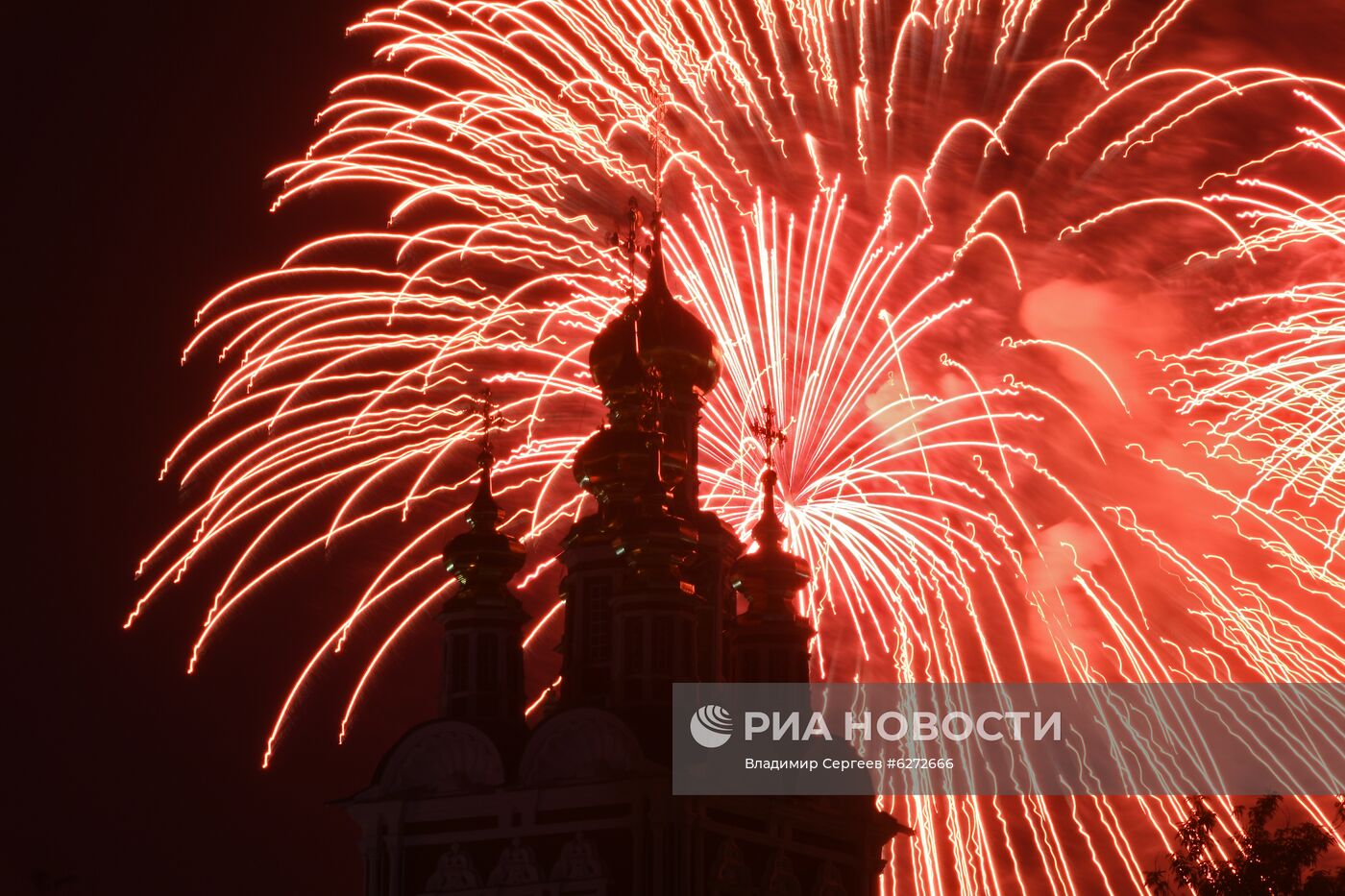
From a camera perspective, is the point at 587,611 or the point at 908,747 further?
the point at 587,611

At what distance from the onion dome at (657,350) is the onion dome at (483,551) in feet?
9.62

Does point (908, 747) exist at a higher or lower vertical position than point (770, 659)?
lower

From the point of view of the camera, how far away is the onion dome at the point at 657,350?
48625mm

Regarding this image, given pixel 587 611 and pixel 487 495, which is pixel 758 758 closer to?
pixel 587 611

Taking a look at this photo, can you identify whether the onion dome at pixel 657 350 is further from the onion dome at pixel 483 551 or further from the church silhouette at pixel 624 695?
the onion dome at pixel 483 551

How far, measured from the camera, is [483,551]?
4784 centimetres

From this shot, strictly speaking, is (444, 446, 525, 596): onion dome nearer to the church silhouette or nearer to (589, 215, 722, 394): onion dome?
the church silhouette

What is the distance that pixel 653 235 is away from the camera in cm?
4822

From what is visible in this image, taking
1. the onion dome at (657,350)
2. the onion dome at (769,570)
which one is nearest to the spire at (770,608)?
the onion dome at (769,570)

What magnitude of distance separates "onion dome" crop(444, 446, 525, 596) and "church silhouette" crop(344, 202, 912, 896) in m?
0.04

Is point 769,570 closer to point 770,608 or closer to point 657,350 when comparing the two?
point 770,608

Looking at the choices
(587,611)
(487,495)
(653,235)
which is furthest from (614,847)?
(653,235)

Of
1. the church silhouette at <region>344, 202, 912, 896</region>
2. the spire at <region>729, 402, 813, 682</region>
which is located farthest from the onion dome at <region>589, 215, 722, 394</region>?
the spire at <region>729, 402, 813, 682</region>

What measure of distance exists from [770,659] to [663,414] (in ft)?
17.1
